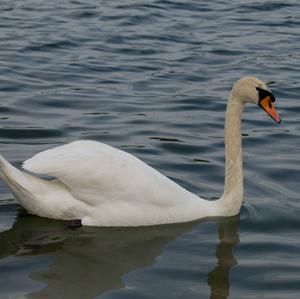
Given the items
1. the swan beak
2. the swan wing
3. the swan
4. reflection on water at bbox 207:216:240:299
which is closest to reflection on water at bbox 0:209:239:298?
reflection on water at bbox 207:216:240:299

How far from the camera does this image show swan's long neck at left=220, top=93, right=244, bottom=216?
7.93 meters

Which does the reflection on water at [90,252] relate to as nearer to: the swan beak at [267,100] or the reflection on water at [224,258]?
the reflection on water at [224,258]

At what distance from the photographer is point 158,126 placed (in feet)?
34.7

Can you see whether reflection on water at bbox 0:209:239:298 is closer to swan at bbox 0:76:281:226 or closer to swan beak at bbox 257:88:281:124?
swan at bbox 0:76:281:226

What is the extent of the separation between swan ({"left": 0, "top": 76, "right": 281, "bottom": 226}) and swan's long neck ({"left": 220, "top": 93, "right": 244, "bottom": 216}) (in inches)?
13.5

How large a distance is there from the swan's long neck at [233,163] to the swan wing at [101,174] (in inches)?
25.4

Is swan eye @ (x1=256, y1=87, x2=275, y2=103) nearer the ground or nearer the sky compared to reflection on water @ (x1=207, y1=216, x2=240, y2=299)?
nearer the sky

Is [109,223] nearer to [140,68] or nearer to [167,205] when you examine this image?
[167,205]

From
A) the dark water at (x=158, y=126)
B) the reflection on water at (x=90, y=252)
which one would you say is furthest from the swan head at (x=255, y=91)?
the reflection on water at (x=90, y=252)

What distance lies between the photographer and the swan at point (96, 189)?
714cm

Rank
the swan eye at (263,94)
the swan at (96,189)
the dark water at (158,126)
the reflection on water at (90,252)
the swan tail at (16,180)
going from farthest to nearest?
1. the swan eye at (263,94)
2. the swan at (96,189)
3. the swan tail at (16,180)
4. the dark water at (158,126)
5. the reflection on water at (90,252)

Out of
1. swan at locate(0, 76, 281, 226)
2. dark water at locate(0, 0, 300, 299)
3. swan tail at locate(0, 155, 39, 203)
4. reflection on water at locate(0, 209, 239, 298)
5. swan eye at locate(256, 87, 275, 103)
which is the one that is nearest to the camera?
reflection on water at locate(0, 209, 239, 298)

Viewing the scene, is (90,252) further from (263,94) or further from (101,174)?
(263,94)

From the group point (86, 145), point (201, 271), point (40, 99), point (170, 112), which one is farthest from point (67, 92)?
point (201, 271)
